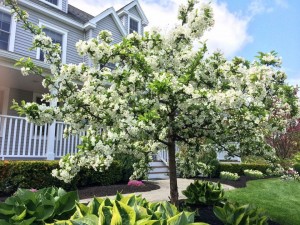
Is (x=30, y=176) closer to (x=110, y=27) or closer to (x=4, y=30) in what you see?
(x=4, y=30)

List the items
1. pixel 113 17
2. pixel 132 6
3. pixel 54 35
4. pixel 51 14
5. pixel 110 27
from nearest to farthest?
pixel 51 14 → pixel 54 35 → pixel 110 27 → pixel 113 17 → pixel 132 6

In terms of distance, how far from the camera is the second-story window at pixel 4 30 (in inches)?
459

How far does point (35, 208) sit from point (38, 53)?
37.4 ft

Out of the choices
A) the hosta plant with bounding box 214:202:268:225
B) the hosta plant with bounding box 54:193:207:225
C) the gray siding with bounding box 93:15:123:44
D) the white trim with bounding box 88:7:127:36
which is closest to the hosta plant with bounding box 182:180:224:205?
the hosta plant with bounding box 214:202:268:225

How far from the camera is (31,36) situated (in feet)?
41.3

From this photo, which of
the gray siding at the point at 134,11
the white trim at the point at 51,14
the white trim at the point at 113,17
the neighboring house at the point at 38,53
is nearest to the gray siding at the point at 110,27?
the neighboring house at the point at 38,53

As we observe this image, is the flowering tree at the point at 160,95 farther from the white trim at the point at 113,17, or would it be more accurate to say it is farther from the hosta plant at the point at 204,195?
the white trim at the point at 113,17

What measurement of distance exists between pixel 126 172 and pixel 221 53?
20.9ft

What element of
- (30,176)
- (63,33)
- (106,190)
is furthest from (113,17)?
(30,176)

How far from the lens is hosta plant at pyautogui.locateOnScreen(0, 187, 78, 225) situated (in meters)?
2.26

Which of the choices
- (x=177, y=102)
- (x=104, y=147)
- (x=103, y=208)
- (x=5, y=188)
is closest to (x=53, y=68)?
(x=104, y=147)

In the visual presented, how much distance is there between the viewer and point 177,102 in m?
3.99

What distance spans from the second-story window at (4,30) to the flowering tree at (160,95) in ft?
26.4

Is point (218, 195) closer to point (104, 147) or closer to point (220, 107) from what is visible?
point (220, 107)
